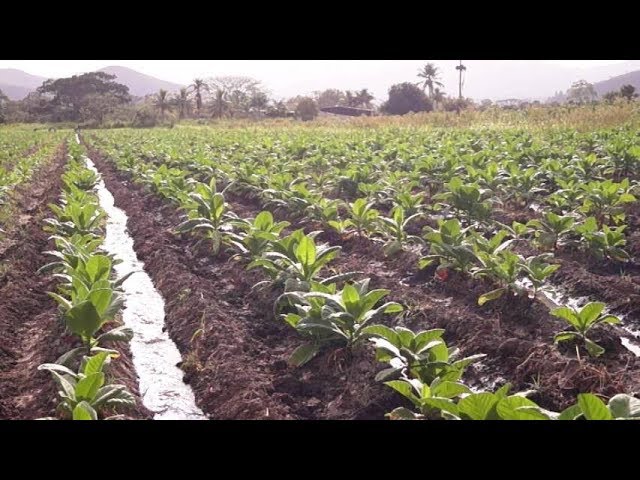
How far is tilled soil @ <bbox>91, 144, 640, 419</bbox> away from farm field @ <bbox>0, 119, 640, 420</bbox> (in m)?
0.01

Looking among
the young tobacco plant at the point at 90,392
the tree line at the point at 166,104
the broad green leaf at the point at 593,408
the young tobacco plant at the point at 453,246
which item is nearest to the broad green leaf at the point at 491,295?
the young tobacco plant at the point at 453,246

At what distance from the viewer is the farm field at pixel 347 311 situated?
9.93ft

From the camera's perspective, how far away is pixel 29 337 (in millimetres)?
4254

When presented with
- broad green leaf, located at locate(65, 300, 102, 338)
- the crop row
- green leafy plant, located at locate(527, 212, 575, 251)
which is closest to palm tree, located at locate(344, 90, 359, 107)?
green leafy plant, located at locate(527, 212, 575, 251)

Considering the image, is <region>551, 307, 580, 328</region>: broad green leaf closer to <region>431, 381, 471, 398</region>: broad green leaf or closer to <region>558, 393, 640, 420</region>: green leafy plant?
<region>431, 381, 471, 398</region>: broad green leaf

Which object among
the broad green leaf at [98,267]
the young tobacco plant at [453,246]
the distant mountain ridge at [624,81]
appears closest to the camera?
the broad green leaf at [98,267]

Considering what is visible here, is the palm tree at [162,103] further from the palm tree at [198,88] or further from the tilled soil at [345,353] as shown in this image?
the tilled soil at [345,353]

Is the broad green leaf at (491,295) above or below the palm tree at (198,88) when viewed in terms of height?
below

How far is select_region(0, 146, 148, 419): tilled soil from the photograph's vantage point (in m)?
3.19

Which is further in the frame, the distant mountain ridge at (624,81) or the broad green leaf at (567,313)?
the distant mountain ridge at (624,81)

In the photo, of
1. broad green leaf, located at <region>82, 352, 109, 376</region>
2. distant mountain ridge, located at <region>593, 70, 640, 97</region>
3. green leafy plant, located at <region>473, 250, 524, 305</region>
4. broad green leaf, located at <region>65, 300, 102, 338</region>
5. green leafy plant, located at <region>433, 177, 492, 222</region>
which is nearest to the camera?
broad green leaf, located at <region>82, 352, 109, 376</region>

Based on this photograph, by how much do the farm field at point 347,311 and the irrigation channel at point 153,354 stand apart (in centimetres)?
4
